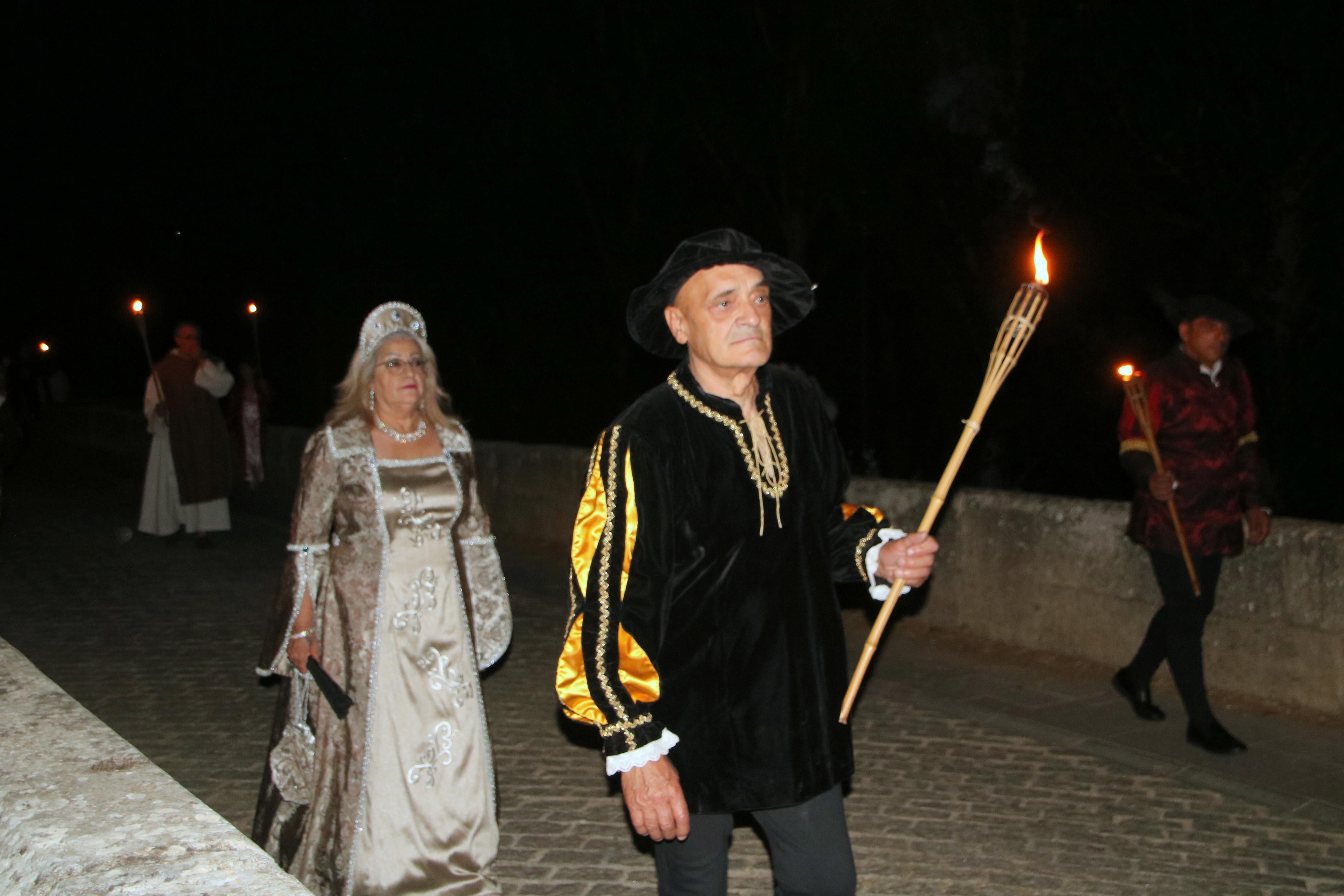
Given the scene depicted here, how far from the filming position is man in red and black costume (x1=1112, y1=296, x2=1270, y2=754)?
5758 mm

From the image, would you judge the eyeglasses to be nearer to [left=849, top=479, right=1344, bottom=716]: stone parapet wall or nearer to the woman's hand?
the woman's hand

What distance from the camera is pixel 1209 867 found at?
4.47 meters

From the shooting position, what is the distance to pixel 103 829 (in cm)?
209

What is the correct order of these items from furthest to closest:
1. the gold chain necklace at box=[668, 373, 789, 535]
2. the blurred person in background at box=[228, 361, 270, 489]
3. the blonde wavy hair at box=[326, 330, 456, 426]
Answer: the blurred person in background at box=[228, 361, 270, 489] → the blonde wavy hair at box=[326, 330, 456, 426] → the gold chain necklace at box=[668, 373, 789, 535]

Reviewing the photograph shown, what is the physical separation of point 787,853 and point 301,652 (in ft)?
6.88

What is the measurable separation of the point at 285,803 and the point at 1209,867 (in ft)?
10.4

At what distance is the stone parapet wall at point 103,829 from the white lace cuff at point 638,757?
83cm

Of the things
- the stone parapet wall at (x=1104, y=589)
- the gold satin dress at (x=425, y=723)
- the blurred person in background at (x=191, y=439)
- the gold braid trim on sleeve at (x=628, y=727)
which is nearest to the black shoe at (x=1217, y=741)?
the stone parapet wall at (x=1104, y=589)

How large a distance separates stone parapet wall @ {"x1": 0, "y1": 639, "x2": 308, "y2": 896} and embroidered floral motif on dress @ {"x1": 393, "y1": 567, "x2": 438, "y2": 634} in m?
1.66

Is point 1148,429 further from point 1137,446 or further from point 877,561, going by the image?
point 877,561

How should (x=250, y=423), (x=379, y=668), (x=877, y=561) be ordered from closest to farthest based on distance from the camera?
1. (x=877, y=561)
2. (x=379, y=668)
3. (x=250, y=423)

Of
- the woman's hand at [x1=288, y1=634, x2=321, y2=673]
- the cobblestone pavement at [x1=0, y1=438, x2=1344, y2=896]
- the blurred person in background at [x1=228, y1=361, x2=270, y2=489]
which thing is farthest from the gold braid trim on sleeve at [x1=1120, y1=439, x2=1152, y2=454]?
the blurred person in background at [x1=228, y1=361, x2=270, y2=489]

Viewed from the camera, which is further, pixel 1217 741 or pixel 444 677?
pixel 1217 741

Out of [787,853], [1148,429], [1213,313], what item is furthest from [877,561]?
[1213,313]
